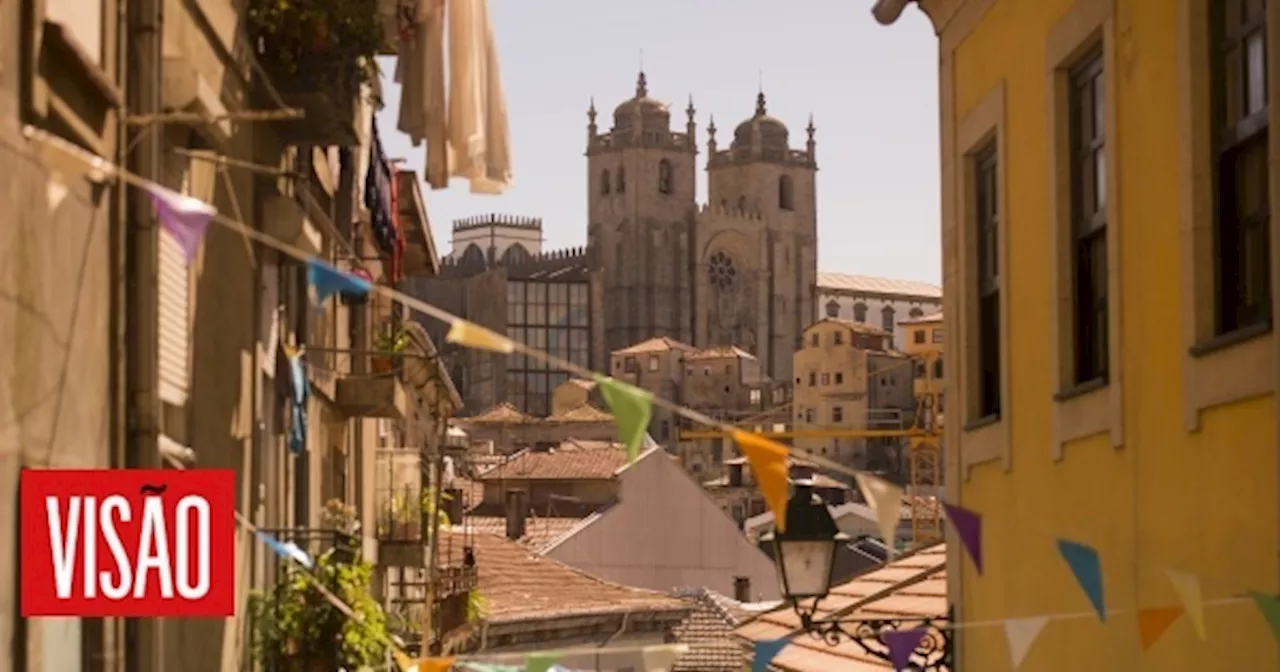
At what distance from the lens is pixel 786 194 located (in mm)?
161625

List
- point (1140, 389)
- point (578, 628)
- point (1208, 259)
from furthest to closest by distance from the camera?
point (578, 628) → point (1140, 389) → point (1208, 259)

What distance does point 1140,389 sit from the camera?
8094 mm

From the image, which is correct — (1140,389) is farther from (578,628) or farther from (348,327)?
(578,628)

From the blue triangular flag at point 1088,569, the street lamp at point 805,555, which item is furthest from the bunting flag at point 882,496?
the street lamp at point 805,555

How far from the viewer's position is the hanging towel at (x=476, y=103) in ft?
39.9

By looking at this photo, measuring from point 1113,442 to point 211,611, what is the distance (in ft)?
10.0

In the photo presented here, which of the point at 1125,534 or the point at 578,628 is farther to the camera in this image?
the point at 578,628

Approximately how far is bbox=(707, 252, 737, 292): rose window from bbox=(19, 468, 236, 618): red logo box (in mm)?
144263

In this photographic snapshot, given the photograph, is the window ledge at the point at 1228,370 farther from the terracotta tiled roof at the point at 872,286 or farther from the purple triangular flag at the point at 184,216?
the terracotta tiled roof at the point at 872,286

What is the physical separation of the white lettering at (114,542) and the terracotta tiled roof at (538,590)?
26459mm

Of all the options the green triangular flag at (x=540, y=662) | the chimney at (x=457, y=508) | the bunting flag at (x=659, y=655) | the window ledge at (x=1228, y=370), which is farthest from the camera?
the chimney at (x=457, y=508)

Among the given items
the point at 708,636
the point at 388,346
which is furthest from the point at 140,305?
the point at 708,636

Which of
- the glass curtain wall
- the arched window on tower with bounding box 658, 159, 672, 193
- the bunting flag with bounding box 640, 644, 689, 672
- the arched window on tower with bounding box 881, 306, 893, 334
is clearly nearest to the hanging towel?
the bunting flag with bounding box 640, 644, 689, 672

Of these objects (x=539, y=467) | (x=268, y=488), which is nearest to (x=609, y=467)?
(x=539, y=467)
